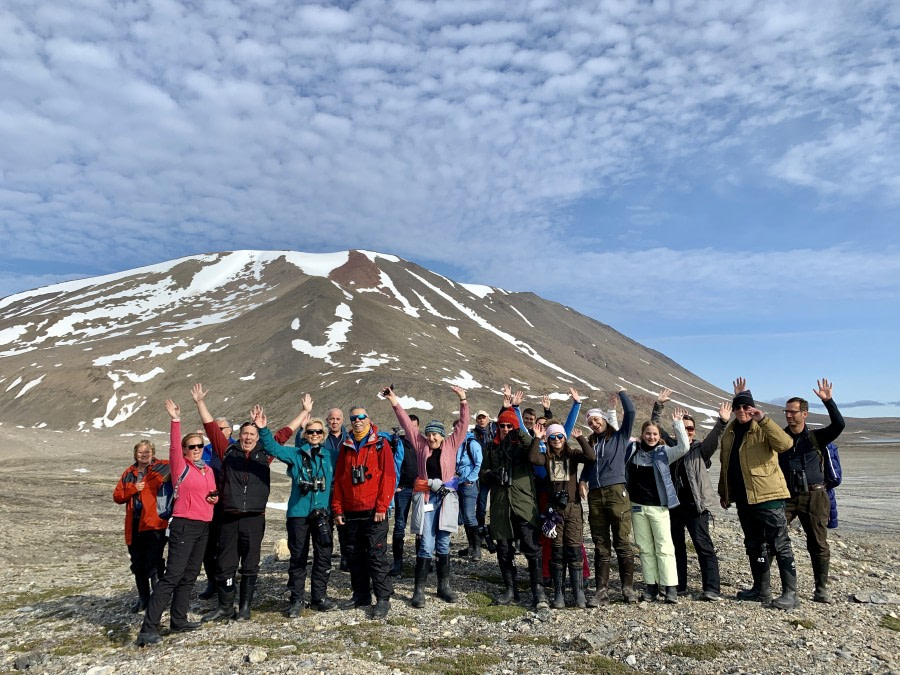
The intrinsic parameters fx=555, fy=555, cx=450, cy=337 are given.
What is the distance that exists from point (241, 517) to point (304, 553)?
1.10m

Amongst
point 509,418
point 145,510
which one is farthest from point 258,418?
point 509,418

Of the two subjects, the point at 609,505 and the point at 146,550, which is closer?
the point at 146,550

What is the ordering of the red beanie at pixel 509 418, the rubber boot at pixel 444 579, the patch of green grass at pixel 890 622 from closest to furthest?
1. the patch of green grass at pixel 890 622
2. the rubber boot at pixel 444 579
3. the red beanie at pixel 509 418

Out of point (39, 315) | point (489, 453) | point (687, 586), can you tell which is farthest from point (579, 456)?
point (39, 315)

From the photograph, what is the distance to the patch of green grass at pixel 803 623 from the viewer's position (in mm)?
7219

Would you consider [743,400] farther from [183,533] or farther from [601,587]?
[183,533]

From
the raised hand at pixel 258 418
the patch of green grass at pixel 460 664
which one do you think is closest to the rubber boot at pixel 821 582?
the patch of green grass at pixel 460 664

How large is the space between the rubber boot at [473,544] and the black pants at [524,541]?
296 cm

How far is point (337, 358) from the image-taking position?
77938 mm

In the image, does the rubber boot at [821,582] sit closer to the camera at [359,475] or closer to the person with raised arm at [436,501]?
the person with raised arm at [436,501]

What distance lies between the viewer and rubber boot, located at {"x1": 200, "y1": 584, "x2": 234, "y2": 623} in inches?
327

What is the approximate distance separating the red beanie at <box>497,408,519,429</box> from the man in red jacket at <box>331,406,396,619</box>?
2027mm

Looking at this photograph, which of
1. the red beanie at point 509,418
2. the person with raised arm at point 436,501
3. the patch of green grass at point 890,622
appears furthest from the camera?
the red beanie at point 509,418

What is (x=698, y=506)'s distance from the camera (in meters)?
8.61
